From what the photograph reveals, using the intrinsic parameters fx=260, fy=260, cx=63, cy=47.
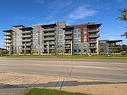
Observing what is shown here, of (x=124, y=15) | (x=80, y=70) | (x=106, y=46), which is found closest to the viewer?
(x=124, y=15)

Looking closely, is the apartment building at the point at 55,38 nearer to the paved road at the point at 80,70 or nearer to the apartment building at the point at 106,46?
the apartment building at the point at 106,46

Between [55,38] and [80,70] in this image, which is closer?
[80,70]

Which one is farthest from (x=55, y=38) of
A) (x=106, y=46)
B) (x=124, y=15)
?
(x=124, y=15)

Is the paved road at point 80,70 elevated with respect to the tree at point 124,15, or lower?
lower

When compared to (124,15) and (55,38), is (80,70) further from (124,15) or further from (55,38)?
(55,38)

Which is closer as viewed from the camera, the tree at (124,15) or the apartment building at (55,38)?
the tree at (124,15)

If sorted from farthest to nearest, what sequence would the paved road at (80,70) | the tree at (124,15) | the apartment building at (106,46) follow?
the apartment building at (106,46) → the paved road at (80,70) → the tree at (124,15)

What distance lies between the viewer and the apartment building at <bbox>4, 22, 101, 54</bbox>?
456ft

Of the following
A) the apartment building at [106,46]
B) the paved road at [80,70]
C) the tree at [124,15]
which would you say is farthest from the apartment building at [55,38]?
the tree at [124,15]

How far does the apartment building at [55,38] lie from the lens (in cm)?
13888

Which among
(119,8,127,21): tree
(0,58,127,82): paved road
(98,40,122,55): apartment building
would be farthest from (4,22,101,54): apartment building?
(119,8,127,21): tree

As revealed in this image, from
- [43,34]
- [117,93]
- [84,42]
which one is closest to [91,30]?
[84,42]

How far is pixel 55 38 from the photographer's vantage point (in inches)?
5812

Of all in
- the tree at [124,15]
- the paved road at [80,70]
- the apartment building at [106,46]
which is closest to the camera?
the tree at [124,15]
